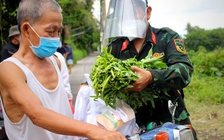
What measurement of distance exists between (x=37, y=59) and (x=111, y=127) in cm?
74

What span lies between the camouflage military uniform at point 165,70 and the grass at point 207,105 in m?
2.89

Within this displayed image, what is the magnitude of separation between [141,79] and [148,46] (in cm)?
56

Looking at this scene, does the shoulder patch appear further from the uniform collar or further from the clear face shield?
the clear face shield

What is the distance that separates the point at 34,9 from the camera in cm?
183

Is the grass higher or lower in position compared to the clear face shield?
lower

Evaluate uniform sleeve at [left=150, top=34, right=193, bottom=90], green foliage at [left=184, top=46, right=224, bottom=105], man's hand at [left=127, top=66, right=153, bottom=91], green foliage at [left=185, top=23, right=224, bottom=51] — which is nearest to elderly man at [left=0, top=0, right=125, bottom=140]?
man's hand at [left=127, top=66, right=153, bottom=91]

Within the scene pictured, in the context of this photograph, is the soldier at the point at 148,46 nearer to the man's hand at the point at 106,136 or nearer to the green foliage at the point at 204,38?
the man's hand at the point at 106,136

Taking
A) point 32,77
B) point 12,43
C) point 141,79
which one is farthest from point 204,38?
point 32,77

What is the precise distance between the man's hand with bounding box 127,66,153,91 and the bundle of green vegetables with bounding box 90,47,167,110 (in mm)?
23

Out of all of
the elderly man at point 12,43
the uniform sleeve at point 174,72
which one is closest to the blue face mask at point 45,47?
the uniform sleeve at point 174,72

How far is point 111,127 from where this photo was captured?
171 cm

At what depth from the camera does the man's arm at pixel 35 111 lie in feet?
4.78

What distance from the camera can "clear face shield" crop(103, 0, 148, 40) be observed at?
7.29 ft

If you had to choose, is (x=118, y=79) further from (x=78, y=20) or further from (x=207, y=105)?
(x=78, y=20)
